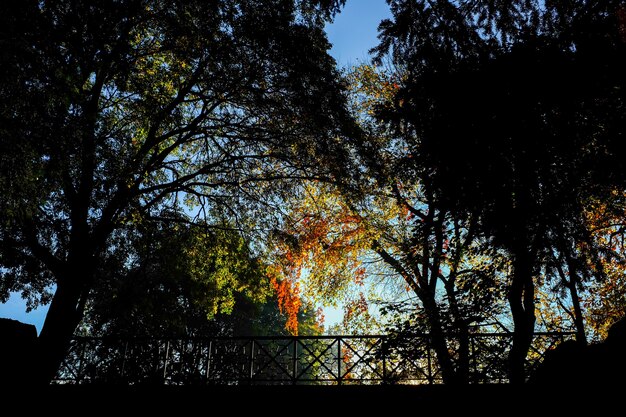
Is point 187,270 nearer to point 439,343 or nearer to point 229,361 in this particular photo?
Answer: point 229,361

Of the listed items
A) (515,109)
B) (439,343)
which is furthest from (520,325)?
(515,109)

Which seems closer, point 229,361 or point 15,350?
point 15,350

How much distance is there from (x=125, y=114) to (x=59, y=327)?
22.2 feet

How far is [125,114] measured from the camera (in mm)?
13094

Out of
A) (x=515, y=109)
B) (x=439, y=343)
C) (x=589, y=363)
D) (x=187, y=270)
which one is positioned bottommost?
(x=589, y=363)

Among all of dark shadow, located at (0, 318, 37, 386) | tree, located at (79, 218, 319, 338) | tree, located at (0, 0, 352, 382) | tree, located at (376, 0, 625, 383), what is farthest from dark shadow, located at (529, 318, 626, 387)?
tree, located at (79, 218, 319, 338)

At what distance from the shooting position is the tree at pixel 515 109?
570cm

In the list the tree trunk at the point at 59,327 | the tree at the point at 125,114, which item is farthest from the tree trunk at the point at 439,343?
the tree trunk at the point at 59,327

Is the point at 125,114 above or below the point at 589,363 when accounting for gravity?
above

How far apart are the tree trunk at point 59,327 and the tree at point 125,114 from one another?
0.03 meters

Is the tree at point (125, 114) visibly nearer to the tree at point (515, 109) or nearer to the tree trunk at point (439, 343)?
the tree at point (515, 109)

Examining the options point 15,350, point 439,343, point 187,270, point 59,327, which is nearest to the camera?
point 15,350

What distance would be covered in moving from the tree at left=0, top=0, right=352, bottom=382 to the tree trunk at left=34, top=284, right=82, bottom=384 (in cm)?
3

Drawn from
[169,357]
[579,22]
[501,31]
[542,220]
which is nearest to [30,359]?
[169,357]
